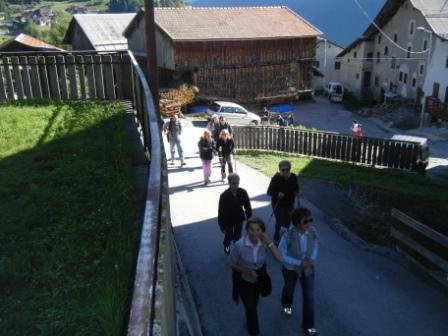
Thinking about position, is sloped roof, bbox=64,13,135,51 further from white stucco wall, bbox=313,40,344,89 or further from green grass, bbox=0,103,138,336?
green grass, bbox=0,103,138,336

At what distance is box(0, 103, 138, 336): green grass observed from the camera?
11.4 ft

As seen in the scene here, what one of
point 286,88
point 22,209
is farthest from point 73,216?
point 286,88

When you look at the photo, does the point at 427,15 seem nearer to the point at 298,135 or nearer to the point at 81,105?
the point at 298,135

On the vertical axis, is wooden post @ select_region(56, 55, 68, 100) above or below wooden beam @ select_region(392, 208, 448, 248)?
above

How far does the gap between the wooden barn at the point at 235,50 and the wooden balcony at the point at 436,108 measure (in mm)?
10597

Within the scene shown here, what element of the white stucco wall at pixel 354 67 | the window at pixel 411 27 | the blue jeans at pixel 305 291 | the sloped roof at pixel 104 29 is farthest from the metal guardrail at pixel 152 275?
the white stucco wall at pixel 354 67

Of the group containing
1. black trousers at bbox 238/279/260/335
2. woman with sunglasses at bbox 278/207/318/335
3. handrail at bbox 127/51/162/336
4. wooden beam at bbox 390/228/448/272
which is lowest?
wooden beam at bbox 390/228/448/272

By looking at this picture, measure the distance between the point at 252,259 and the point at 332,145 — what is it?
14434 mm

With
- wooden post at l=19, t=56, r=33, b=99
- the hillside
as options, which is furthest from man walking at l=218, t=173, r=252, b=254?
the hillside

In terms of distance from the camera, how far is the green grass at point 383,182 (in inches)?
468

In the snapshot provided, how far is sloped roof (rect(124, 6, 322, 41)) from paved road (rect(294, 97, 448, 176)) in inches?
254

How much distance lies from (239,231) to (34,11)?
166579 mm

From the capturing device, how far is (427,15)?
38625mm

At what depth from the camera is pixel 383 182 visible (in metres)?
15.1
